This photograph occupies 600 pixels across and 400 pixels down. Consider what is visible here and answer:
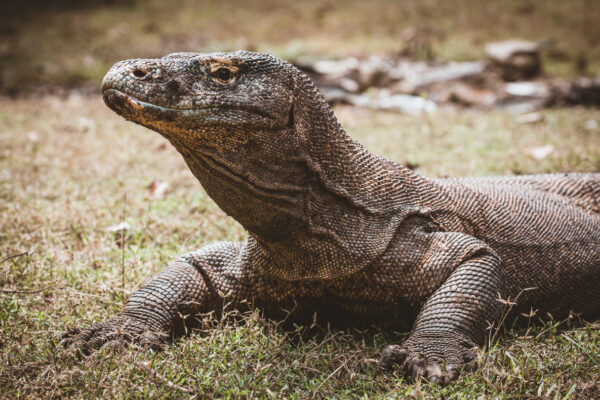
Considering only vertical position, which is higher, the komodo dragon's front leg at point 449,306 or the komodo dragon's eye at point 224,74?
the komodo dragon's eye at point 224,74

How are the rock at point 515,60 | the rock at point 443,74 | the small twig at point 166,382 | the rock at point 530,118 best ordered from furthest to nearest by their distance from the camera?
the rock at point 515,60 → the rock at point 443,74 → the rock at point 530,118 → the small twig at point 166,382

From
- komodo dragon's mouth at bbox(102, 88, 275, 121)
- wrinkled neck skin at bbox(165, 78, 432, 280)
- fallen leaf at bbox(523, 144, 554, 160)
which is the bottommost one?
fallen leaf at bbox(523, 144, 554, 160)

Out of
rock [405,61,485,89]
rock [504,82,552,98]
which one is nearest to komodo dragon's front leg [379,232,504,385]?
rock [504,82,552,98]

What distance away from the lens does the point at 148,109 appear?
2.21 meters

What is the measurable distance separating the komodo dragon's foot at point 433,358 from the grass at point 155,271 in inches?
1.9

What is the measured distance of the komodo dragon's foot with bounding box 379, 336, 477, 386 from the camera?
223 centimetres

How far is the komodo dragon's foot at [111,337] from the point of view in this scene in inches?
94.2

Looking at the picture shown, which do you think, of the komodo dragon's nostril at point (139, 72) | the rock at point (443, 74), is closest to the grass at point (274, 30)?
the rock at point (443, 74)

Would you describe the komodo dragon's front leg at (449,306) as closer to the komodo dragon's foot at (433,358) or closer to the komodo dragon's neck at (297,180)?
the komodo dragon's foot at (433,358)

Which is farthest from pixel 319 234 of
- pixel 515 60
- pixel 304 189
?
pixel 515 60

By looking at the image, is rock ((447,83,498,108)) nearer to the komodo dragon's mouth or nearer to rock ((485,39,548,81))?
rock ((485,39,548,81))

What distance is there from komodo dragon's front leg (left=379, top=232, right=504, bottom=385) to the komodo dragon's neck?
9.9 inches

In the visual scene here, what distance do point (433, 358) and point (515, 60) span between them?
9499mm

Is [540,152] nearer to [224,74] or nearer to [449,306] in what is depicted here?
[449,306]
